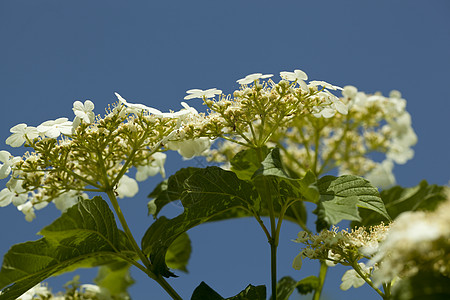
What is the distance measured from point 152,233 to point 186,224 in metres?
0.26

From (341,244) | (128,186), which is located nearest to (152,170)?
(128,186)

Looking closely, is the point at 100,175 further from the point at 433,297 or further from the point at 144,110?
the point at 433,297

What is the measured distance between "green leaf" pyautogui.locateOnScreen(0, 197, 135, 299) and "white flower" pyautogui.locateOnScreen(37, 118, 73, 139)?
22 centimetres

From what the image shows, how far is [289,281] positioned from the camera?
5.21ft

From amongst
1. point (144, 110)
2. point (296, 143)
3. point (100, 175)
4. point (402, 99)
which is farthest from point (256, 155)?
point (402, 99)

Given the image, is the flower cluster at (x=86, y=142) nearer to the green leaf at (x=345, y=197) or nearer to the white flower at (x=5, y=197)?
the white flower at (x=5, y=197)

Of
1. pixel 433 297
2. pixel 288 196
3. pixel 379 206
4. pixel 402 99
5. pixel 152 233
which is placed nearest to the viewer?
pixel 433 297

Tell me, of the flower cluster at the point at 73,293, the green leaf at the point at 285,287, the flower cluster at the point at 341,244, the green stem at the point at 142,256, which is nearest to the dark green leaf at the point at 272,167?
the flower cluster at the point at 341,244

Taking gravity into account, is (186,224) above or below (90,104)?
below

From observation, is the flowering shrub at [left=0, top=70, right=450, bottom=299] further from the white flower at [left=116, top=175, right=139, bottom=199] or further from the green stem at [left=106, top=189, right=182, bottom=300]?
the white flower at [left=116, top=175, right=139, bottom=199]

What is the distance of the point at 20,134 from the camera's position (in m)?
1.29

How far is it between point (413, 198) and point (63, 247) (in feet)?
4.37

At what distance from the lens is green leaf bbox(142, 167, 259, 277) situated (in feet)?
4.05

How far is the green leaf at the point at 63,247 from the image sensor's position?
1332 millimetres
